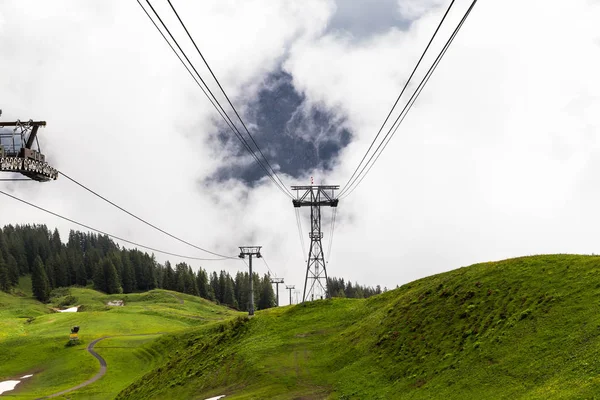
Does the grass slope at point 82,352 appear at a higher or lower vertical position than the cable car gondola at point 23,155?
lower

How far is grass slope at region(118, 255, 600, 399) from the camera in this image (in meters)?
24.2

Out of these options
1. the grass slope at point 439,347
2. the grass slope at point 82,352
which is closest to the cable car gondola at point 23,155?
the grass slope at point 439,347

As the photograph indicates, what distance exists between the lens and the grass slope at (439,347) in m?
24.2

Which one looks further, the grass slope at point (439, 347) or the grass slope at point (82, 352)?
the grass slope at point (82, 352)

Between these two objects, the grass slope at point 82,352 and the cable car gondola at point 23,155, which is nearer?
the cable car gondola at point 23,155

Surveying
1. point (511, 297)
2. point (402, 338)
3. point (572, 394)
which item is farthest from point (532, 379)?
point (402, 338)

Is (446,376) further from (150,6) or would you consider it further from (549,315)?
(150,6)

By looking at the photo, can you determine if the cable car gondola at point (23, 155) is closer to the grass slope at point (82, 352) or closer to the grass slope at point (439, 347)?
Answer: the grass slope at point (439, 347)

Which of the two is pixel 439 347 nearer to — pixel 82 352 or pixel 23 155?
pixel 23 155

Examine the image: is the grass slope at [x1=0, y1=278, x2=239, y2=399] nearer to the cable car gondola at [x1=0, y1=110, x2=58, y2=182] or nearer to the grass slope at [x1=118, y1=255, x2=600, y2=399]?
the grass slope at [x1=118, y1=255, x2=600, y2=399]

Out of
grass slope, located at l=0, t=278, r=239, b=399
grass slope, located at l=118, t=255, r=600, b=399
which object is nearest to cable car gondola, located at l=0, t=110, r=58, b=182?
grass slope, located at l=118, t=255, r=600, b=399

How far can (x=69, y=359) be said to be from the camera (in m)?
85.1

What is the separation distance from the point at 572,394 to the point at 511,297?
14.0 metres

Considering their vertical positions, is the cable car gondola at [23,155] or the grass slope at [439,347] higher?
the cable car gondola at [23,155]
